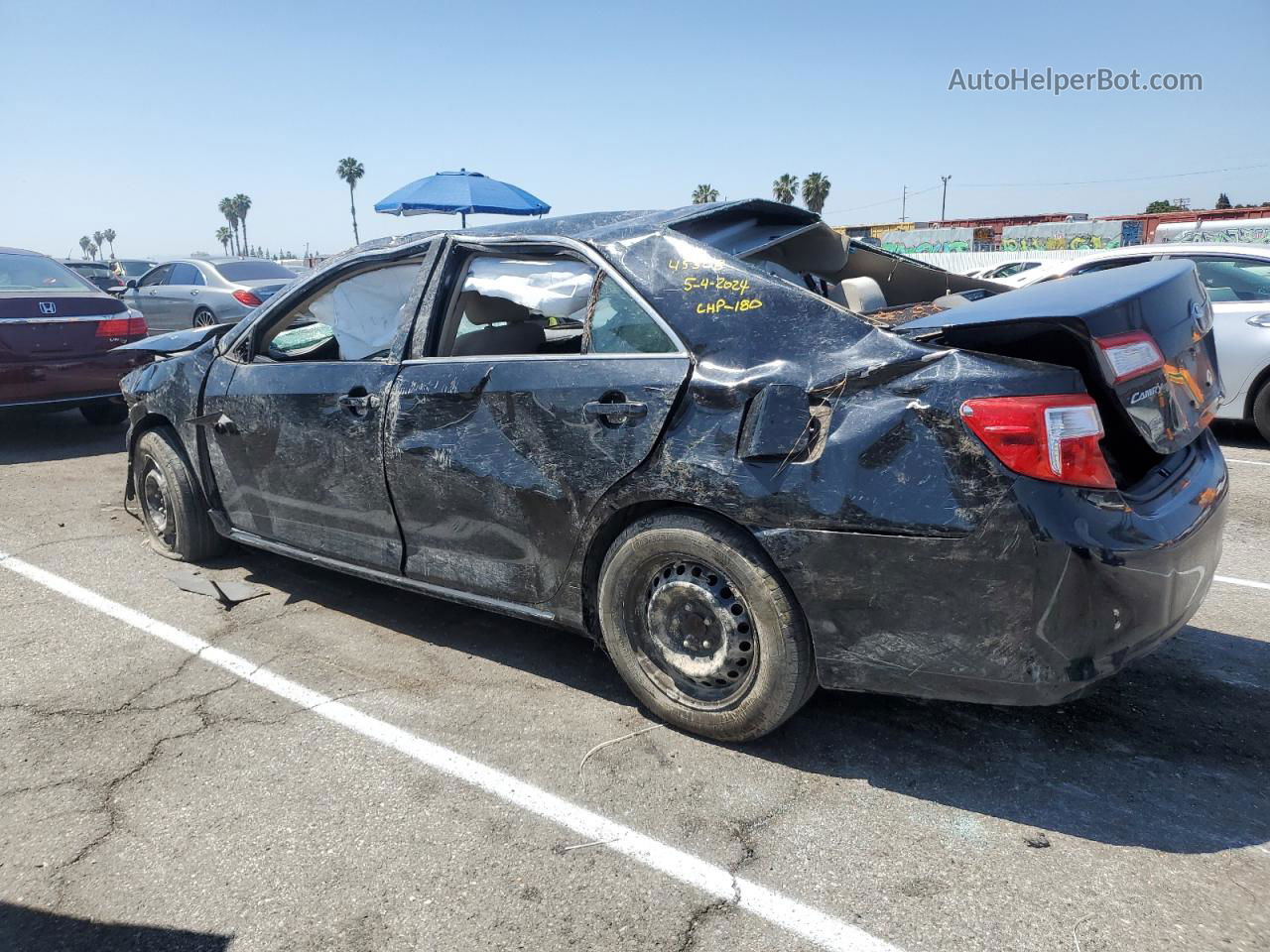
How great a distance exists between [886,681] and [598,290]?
1.58 meters

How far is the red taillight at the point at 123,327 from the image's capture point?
806 centimetres

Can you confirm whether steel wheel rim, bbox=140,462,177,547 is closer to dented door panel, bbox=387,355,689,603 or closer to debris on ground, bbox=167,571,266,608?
debris on ground, bbox=167,571,266,608

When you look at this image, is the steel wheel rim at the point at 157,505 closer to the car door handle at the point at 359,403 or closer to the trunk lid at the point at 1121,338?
the car door handle at the point at 359,403

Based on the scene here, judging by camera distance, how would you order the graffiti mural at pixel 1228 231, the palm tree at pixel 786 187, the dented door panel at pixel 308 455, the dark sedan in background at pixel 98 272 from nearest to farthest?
the dented door panel at pixel 308 455
the dark sedan in background at pixel 98 272
the graffiti mural at pixel 1228 231
the palm tree at pixel 786 187

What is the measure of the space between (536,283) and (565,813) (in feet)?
6.20

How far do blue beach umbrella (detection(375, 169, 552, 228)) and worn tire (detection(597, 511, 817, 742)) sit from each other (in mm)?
12700

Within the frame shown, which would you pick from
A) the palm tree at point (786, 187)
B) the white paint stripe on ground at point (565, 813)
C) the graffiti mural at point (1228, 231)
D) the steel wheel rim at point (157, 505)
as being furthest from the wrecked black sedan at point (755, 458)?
the palm tree at point (786, 187)

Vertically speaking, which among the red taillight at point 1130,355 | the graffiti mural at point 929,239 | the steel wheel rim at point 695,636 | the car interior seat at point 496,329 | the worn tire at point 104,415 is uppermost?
the graffiti mural at point 929,239

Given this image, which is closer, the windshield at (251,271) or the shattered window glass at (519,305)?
the shattered window glass at (519,305)

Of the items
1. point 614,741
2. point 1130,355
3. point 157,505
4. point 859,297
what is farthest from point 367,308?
point 1130,355

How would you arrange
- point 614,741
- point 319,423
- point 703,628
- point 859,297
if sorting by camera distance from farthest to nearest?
1. point 319,423
2. point 859,297
3. point 614,741
4. point 703,628

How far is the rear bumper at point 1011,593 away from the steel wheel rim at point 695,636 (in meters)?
0.26

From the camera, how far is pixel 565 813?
264 cm

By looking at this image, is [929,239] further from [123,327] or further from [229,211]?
[229,211]
